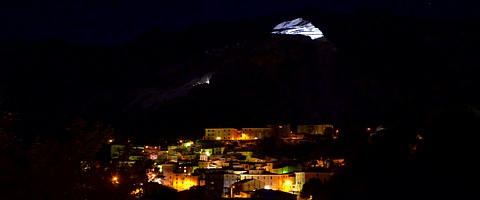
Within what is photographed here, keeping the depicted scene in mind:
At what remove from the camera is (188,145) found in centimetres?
5131

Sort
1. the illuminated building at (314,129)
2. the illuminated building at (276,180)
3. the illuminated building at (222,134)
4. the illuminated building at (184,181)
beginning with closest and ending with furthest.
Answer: the illuminated building at (276,180) < the illuminated building at (184,181) < the illuminated building at (222,134) < the illuminated building at (314,129)

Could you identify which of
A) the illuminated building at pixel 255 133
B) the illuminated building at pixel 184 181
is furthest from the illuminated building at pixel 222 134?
the illuminated building at pixel 184 181

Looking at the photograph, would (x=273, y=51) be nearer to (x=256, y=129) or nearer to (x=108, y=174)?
(x=256, y=129)

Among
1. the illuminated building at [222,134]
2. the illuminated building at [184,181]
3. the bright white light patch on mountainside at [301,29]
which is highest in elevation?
the bright white light patch on mountainside at [301,29]

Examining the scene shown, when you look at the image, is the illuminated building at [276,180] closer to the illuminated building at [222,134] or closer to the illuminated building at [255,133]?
the illuminated building at [255,133]

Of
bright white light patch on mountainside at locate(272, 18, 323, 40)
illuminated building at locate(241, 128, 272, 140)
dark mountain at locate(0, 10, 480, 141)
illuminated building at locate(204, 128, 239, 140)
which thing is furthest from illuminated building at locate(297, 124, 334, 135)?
bright white light patch on mountainside at locate(272, 18, 323, 40)

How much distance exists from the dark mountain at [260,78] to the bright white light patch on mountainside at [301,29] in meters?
2.68

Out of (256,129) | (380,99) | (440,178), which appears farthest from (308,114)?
(440,178)

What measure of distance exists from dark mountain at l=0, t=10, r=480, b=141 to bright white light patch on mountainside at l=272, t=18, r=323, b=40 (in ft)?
8.80

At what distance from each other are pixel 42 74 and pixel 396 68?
225 feet

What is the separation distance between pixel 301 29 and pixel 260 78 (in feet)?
101

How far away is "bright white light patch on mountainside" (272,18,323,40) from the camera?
98.1 m

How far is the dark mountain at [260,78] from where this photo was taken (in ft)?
219

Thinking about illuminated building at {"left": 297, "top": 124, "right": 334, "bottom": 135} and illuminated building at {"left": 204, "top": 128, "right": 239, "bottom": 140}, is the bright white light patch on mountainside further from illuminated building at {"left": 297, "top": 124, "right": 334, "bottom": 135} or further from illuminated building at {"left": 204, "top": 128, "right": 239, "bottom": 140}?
illuminated building at {"left": 204, "top": 128, "right": 239, "bottom": 140}
